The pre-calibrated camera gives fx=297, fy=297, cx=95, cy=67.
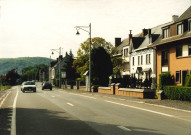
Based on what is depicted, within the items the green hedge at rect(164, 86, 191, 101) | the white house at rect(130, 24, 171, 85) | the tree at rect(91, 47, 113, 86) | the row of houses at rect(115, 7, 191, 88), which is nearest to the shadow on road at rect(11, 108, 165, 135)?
the green hedge at rect(164, 86, 191, 101)

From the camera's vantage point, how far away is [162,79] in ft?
111

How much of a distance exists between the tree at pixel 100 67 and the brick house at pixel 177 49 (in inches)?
382

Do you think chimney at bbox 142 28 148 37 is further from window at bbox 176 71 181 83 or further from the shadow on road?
the shadow on road

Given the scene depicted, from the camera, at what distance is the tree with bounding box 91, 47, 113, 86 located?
1770 inches

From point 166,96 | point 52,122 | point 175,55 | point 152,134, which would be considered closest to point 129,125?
point 152,134

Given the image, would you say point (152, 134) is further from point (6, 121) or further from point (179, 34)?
point (179, 34)

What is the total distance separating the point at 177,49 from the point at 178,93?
12530 millimetres

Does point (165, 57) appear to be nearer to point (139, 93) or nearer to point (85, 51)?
point (139, 93)

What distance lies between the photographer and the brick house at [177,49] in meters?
31.7

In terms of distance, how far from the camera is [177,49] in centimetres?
3409

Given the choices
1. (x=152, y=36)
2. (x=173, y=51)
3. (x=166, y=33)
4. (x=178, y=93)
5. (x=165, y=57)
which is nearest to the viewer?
(x=178, y=93)

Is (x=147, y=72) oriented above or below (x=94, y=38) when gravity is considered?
below

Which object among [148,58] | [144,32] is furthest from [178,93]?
[144,32]

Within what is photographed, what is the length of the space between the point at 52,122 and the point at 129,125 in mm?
2806
